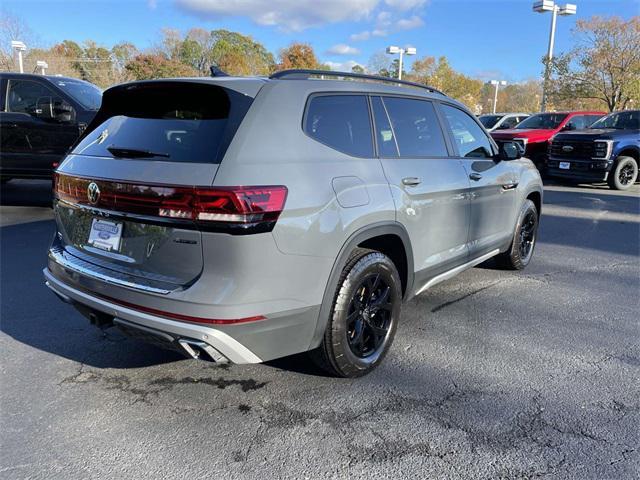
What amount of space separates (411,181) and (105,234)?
189 cm

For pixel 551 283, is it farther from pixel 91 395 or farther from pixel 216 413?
pixel 91 395

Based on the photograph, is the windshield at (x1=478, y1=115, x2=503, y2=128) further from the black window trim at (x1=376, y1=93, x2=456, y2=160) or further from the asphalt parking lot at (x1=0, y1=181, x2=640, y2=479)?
the black window trim at (x1=376, y1=93, x2=456, y2=160)

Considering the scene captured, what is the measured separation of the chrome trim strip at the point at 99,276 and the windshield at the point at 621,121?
44.1 ft

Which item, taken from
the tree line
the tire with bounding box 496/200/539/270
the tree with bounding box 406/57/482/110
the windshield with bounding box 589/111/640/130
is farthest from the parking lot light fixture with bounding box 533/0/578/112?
the tire with bounding box 496/200/539/270

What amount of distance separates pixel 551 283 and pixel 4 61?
26.1 meters

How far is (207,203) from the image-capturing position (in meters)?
2.32

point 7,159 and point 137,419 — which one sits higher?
point 7,159

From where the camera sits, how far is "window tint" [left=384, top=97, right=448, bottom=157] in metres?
3.47

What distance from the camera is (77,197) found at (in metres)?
2.85

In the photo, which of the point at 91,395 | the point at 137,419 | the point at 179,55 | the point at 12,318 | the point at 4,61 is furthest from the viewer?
the point at 179,55

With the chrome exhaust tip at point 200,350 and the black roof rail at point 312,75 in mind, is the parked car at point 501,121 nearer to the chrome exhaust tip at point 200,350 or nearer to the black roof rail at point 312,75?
the black roof rail at point 312,75

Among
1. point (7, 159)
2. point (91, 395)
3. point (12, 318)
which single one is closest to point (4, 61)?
point (7, 159)

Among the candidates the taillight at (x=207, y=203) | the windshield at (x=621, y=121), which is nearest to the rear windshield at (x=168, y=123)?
the taillight at (x=207, y=203)

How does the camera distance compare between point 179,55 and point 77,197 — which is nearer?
point 77,197
